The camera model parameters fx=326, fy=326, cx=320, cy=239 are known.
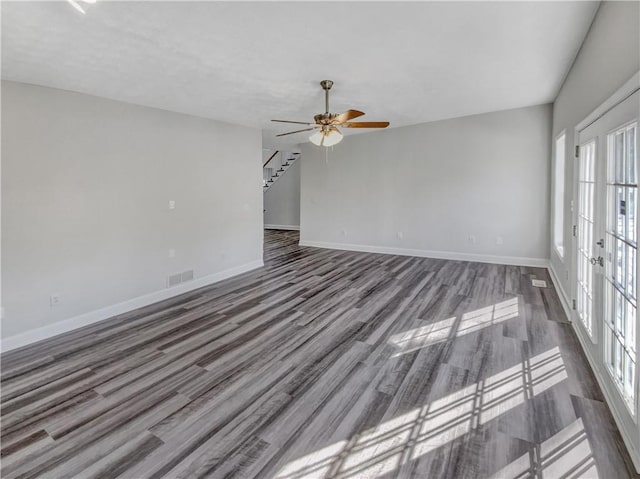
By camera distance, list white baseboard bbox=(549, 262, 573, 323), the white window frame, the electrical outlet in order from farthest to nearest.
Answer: the white window frame < the electrical outlet < white baseboard bbox=(549, 262, 573, 323)

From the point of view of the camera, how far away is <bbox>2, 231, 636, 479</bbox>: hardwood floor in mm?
1764

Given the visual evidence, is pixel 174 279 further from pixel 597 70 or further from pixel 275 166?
pixel 275 166

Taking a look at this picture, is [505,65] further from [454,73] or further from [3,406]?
[3,406]

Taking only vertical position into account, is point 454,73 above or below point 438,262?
above

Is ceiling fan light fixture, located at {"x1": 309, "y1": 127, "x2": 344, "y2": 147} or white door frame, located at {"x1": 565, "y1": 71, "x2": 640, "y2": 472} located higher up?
ceiling fan light fixture, located at {"x1": 309, "y1": 127, "x2": 344, "y2": 147}

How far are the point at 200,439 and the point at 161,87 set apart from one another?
3.48m

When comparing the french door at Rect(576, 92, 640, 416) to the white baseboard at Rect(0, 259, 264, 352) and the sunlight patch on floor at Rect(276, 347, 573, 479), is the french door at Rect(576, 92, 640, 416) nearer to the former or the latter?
the sunlight patch on floor at Rect(276, 347, 573, 479)

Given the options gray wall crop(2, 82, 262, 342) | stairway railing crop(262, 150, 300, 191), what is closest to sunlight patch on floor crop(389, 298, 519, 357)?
gray wall crop(2, 82, 262, 342)

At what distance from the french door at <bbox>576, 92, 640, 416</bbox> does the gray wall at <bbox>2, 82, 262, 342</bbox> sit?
470 cm

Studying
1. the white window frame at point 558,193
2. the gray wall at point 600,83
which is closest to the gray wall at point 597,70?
the gray wall at point 600,83

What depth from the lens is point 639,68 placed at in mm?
1679

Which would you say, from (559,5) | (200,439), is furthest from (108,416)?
(559,5)

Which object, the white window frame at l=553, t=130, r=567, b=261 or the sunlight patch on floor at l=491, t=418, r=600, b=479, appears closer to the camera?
the sunlight patch on floor at l=491, t=418, r=600, b=479

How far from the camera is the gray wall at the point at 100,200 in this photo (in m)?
3.18
